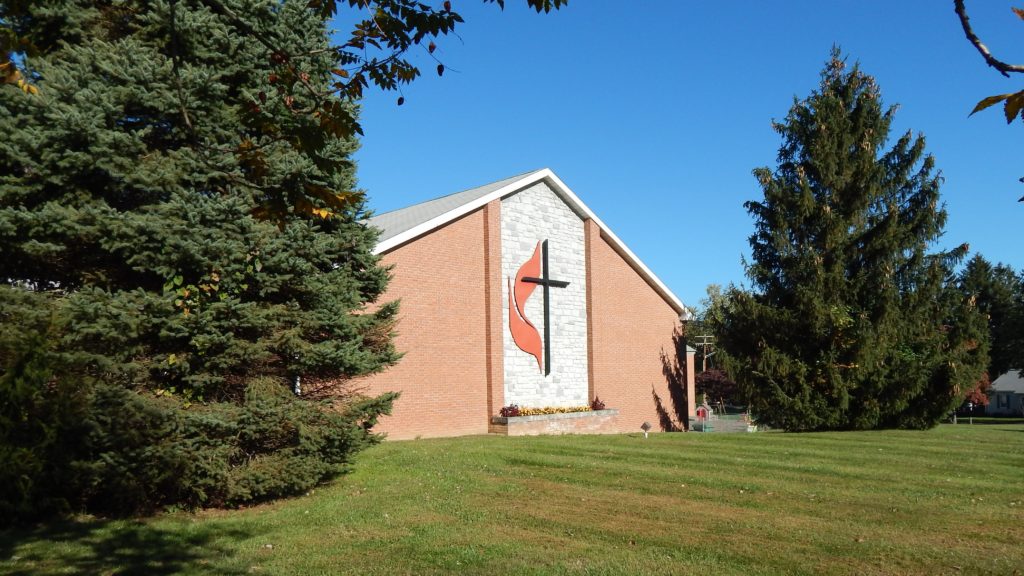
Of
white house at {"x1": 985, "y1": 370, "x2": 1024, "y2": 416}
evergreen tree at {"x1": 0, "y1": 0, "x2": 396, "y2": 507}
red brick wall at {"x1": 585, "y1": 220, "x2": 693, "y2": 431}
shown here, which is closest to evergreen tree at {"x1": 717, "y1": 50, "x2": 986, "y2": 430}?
red brick wall at {"x1": 585, "y1": 220, "x2": 693, "y2": 431}

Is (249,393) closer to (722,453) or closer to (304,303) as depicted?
(304,303)

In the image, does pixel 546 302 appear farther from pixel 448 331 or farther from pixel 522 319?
pixel 448 331

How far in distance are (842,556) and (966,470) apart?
7925 mm

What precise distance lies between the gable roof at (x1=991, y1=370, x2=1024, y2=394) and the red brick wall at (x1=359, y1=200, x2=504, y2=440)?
6186 cm

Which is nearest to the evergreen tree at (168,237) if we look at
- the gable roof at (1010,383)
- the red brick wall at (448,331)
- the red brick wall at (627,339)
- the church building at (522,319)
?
the church building at (522,319)

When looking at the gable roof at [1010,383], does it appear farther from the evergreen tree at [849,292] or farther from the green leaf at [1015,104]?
the green leaf at [1015,104]

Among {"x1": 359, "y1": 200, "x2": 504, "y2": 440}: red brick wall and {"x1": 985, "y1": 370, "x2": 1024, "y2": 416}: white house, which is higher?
{"x1": 359, "y1": 200, "x2": 504, "y2": 440}: red brick wall

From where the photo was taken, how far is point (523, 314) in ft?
76.2

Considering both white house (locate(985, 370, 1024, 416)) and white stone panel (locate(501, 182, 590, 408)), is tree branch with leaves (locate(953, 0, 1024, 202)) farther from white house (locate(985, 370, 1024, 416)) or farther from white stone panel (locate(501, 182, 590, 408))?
white house (locate(985, 370, 1024, 416))

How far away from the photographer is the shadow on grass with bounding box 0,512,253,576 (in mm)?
6512

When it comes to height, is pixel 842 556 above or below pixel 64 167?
below

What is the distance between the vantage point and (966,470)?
42.2 feet

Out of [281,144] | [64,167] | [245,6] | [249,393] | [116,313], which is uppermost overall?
[245,6]

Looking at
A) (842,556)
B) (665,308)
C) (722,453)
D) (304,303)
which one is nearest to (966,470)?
(722,453)
